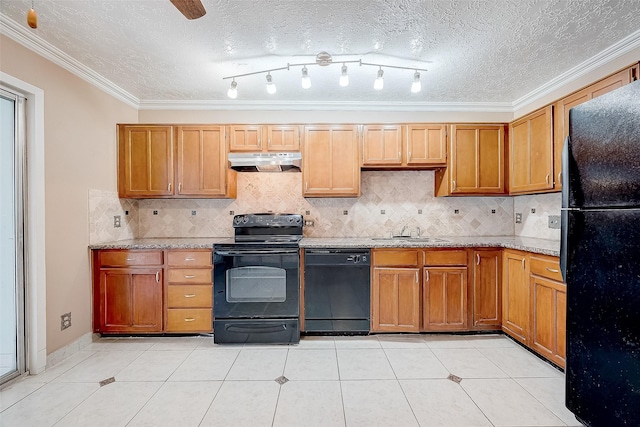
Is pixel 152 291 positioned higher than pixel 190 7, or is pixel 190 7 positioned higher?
pixel 190 7

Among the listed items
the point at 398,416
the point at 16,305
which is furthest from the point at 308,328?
the point at 16,305

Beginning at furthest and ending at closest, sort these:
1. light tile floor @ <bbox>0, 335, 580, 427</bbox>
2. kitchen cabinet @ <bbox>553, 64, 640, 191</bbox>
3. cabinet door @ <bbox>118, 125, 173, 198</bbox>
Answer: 1. cabinet door @ <bbox>118, 125, 173, 198</bbox>
2. kitchen cabinet @ <bbox>553, 64, 640, 191</bbox>
3. light tile floor @ <bbox>0, 335, 580, 427</bbox>

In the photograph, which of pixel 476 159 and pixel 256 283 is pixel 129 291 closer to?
pixel 256 283

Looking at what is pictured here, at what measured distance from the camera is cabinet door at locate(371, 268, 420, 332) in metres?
2.94

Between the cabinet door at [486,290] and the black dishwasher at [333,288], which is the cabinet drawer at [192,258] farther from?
the cabinet door at [486,290]

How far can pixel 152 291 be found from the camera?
9.55ft

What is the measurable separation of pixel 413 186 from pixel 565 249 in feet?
6.68

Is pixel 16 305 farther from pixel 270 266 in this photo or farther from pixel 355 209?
pixel 355 209

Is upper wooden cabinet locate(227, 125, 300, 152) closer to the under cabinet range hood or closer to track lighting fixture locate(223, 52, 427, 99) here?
the under cabinet range hood

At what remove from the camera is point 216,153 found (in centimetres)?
328

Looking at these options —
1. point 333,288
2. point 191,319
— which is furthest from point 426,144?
point 191,319

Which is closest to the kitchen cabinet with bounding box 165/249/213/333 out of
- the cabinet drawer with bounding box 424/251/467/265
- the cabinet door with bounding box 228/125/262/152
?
the cabinet door with bounding box 228/125/262/152

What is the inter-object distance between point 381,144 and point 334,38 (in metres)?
1.30

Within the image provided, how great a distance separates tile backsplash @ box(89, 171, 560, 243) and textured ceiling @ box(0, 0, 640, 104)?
1.07 m
